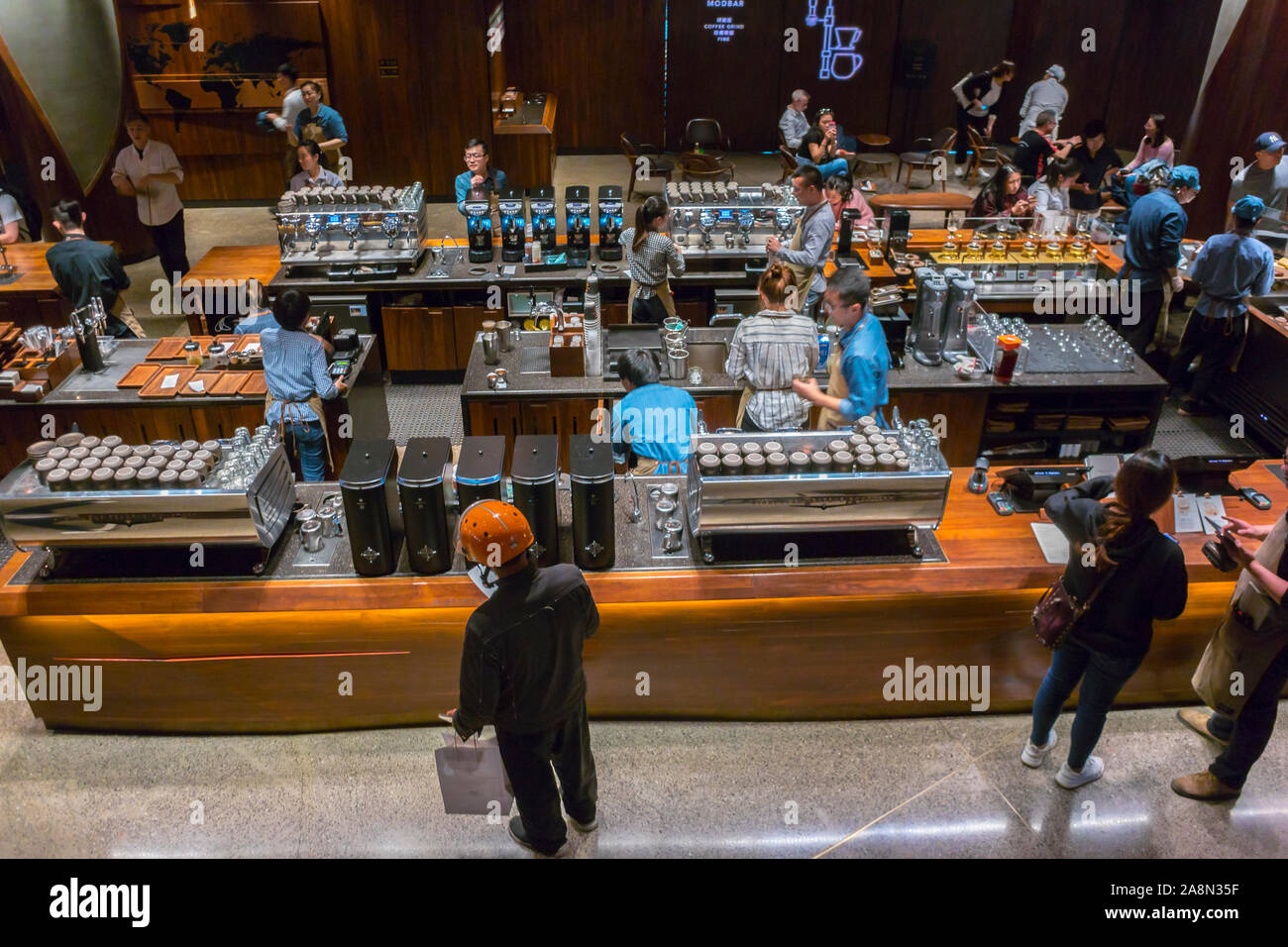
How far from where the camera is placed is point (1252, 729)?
3.37 metres

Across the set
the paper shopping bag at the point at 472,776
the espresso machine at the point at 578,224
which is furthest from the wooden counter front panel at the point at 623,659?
the espresso machine at the point at 578,224

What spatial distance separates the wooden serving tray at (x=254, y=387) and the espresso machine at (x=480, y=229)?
6.95 ft

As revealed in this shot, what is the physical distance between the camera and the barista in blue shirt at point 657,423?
4078 millimetres

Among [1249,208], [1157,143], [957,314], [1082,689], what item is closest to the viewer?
[1082,689]

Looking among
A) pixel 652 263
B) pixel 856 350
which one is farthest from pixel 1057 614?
pixel 652 263

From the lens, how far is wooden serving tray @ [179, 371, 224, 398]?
5.19m

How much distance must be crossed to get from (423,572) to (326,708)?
0.76m

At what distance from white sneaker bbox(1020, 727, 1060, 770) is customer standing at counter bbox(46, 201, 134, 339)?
5928mm

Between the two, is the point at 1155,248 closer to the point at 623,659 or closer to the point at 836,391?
the point at 836,391

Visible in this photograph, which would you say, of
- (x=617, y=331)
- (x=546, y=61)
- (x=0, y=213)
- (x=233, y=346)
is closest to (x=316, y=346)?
(x=233, y=346)

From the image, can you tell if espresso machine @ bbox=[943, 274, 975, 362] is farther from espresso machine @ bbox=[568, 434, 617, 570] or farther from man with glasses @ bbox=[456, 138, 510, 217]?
man with glasses @ bbox=[456, 138, 510, 217]

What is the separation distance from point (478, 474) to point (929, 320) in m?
3.30

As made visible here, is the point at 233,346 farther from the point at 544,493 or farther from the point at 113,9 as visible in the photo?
the point at 113,9

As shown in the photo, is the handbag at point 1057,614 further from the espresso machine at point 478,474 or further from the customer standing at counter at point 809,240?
the customer standing at counter at point 809,240
